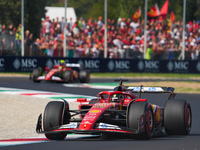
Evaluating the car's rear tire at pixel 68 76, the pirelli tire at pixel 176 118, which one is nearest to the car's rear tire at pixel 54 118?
the pirelli tire at pixel 176 118

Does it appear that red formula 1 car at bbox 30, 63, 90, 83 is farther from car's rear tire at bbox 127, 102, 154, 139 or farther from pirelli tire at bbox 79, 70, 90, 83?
car's rear tire at bbox 127, 102, 154, 139

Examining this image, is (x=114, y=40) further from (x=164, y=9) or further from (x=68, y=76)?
(x=68, y=76)

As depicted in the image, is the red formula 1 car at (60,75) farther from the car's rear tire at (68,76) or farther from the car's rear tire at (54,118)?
the car's rear tire at (54,118)

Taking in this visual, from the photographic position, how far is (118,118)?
990 centimetres

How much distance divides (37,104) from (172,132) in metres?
6.91

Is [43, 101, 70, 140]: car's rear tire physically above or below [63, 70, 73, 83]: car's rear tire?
above

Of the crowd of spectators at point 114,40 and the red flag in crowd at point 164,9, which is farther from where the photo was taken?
the red flag in crowd at point 164,9

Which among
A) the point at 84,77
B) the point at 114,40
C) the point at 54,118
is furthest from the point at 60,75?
the point at 54,118

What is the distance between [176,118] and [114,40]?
95.4 feet

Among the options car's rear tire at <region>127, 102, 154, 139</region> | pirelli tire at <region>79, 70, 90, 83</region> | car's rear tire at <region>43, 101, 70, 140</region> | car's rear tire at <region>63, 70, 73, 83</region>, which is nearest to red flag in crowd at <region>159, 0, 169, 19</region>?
pirelli tire at <region>79, 70, 90, 83</region>

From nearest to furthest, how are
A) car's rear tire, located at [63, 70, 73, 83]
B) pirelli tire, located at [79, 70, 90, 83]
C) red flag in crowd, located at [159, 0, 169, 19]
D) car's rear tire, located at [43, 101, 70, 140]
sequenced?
car's rear tire, located at [43, 101, 70, 140] → car's rear tire, located at [63, 70, 73, 83] → pirelli tire, located at [79, 70, 90, 83] → red flag in crowd, located at [159, 0, 169, 19]

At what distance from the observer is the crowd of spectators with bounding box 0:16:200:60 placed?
37562mm

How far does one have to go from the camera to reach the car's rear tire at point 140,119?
916cm

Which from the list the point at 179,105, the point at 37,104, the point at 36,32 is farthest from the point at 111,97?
the point at 36,32
